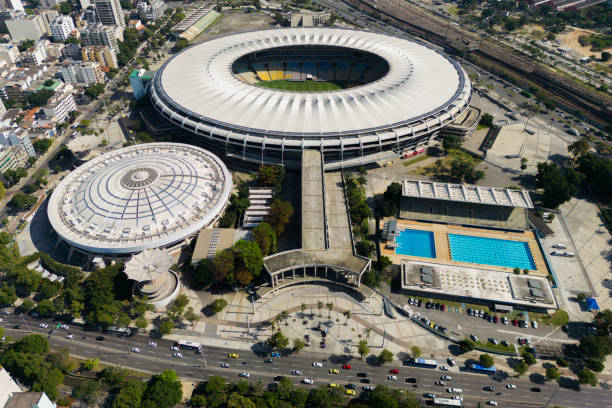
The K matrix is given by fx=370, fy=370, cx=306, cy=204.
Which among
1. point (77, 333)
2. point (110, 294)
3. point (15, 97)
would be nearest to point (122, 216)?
point (110, 294)

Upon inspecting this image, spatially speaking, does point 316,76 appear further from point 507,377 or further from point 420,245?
point 507,377

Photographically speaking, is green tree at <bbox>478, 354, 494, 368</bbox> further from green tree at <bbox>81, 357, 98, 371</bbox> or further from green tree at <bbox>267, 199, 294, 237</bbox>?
green tree at <bbox>81, 357, 98, 371</bbox>

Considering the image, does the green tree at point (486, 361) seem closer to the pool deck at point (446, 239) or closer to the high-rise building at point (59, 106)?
the pool deck at point (446, 239)

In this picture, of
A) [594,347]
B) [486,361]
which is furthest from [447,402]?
[594,347]

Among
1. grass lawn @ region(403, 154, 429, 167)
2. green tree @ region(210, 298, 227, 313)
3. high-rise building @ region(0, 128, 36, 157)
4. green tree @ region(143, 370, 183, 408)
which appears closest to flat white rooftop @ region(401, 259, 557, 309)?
green tree @ region(210, 298, 227, 313)

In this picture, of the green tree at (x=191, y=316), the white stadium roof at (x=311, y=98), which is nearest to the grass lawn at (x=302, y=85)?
the white stadium roof at (x=311, y=98)
